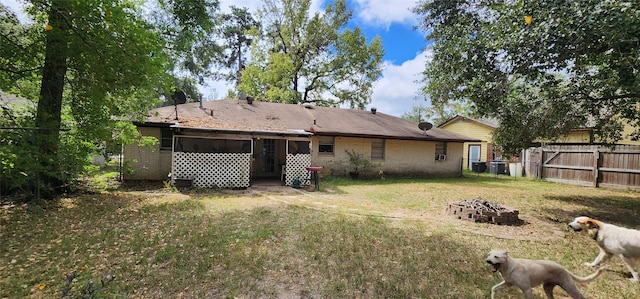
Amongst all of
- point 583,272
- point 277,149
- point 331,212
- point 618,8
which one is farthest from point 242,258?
point 277,149

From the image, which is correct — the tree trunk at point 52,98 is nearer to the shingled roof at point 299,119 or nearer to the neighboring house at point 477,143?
the shingled roof at point 299,119

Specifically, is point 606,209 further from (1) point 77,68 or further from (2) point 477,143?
(1) point 77,68

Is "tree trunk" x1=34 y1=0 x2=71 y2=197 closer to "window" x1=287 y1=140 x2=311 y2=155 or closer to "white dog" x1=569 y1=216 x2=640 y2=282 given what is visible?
"window" x1=287 y1=140 x2=311 y2=155

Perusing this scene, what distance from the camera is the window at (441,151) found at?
53.6ft

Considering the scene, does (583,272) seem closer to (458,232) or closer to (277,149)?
(458,232)

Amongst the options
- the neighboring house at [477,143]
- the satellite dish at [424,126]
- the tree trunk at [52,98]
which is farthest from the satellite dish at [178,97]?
the neighboring house at [477,143]

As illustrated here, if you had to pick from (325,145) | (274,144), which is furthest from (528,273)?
(274,144)

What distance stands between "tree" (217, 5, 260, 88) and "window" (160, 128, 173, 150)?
17699 millimetres

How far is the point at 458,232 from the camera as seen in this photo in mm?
5410

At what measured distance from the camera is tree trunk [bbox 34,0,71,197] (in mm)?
5637

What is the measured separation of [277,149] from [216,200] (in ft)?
20.7

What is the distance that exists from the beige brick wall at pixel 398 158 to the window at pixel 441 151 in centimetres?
24

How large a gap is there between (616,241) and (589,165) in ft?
40.1

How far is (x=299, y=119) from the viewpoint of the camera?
48.8 ft
